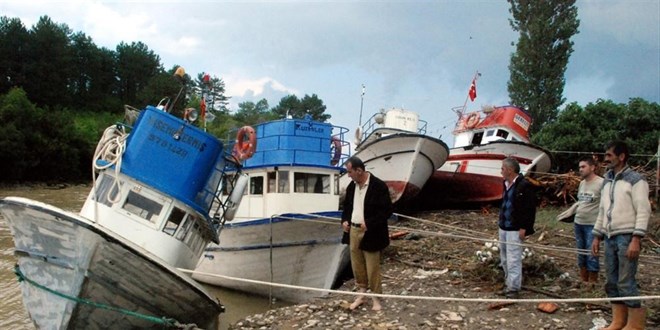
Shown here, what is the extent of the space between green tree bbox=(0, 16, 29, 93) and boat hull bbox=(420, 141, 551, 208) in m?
48.4

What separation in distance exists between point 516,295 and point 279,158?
216 inches

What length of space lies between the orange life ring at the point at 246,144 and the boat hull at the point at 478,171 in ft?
33.9

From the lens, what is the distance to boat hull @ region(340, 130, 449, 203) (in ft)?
46.9

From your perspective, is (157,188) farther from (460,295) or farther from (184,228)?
(460,295)

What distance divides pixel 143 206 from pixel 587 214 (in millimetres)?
6104

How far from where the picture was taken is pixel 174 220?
710cm

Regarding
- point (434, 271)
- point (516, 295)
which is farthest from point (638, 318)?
point (434, 271)

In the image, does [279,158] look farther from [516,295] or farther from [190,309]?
[516,295]

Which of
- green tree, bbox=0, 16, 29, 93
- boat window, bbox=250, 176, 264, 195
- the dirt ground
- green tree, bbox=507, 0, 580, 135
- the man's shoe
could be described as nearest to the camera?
the dirt ground

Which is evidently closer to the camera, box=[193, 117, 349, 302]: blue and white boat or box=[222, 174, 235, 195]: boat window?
box=[222, 174, 235, 195]: boat window

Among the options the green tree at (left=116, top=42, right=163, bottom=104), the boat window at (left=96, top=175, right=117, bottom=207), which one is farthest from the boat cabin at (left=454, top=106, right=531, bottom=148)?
the green tree at (left=116, top=42, right=163, bottom=104)

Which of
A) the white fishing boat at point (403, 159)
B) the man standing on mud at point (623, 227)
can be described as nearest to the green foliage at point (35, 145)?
the white fishing boat at point (403, 159)

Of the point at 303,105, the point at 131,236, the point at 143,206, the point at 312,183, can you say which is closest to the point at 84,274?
the point at 131,236

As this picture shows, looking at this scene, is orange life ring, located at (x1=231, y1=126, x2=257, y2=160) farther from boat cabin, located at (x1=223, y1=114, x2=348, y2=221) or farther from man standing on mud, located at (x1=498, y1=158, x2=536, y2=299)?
man standing on mud, located at (x1=498, y1=158, x2=536, y2=299)
